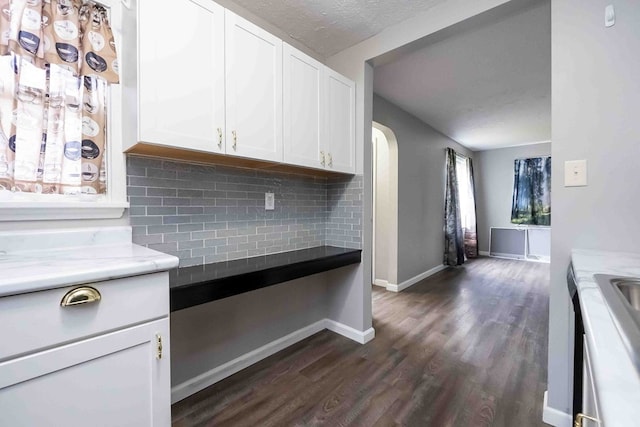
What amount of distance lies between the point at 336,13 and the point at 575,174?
5.60 feet

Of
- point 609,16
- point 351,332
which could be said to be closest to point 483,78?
point 609,16

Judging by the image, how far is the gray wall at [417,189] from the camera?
12.3 feet

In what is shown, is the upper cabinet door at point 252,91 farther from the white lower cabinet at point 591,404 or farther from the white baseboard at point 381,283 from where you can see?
the white baseboard at point 381,283

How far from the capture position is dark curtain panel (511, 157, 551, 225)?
5578 mm

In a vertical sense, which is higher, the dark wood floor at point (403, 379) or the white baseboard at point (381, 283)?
the white baseboard at point (381, 283)

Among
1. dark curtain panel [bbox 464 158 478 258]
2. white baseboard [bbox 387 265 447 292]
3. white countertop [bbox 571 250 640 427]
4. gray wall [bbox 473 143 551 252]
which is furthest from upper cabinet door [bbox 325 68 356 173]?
gray wall [bbox 473 143 551 252]

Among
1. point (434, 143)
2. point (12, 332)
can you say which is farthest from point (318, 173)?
point (434, 143)

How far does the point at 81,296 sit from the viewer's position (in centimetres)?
82

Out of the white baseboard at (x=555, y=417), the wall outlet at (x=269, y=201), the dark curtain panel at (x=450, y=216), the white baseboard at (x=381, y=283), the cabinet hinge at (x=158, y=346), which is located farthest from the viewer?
the dark curtain panel at (x=450, y=216)

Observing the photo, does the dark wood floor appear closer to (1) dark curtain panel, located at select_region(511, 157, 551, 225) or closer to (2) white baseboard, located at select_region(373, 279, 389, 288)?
(2) white baseboard, located at select_region(373, 279, 389, 288)

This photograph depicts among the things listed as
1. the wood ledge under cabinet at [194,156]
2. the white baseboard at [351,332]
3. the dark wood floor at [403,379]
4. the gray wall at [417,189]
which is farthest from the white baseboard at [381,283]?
the wood ledge under cabinet at [194,156]

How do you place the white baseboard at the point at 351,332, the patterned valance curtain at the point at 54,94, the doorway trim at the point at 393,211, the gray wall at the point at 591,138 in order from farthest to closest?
the doorway trim at the point at 393,211 → the white baseboard at the point at 351,332 → the gray wall at the point at 591,138 → the patterned valance curtain at the point at 54,94

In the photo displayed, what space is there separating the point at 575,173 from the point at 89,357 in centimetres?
211

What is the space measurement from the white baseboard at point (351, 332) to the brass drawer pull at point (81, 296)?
1916 mm
